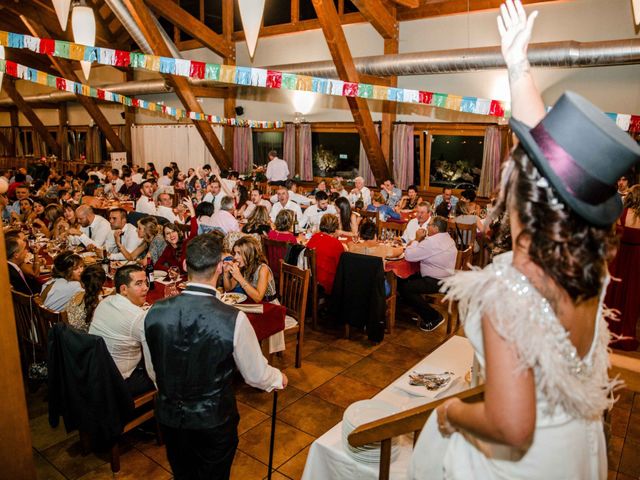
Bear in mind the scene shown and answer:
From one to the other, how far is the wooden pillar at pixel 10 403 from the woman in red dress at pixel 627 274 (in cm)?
462

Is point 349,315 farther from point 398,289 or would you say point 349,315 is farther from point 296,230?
point 296,230

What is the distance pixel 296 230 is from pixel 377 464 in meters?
4.68

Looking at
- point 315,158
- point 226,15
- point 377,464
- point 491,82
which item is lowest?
point 377,464

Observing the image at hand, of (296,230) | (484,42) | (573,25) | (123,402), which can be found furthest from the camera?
(484,42)

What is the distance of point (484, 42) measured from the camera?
29.7 ft

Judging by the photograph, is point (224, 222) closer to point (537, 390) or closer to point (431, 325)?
point (431, 325)

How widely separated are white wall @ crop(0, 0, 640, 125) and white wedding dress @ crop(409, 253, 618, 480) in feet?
27.7

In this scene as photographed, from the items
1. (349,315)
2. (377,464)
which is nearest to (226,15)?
(349,315)

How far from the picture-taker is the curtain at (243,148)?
1305cm

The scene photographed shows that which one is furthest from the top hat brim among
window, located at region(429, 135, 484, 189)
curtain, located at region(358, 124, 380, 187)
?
curtain, located at region(358, 124, 380, 187)

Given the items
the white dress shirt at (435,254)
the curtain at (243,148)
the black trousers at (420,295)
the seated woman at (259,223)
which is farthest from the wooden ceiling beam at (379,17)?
the black trousers at (420,295)

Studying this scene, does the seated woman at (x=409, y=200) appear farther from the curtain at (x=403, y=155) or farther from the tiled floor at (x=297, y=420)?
the tiled floor at (x=297, y=420)

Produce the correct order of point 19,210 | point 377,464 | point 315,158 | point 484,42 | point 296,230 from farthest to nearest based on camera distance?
point 315,158 → point 484,42 → point 19,210 → point 296,230 → point 377,464

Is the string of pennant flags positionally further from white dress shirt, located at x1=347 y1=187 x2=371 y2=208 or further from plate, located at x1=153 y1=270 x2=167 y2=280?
plate, located at x1=153 y1=270 x2=167 y2=280
